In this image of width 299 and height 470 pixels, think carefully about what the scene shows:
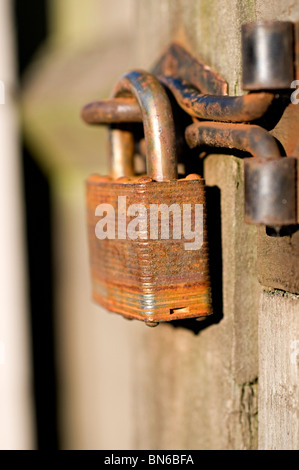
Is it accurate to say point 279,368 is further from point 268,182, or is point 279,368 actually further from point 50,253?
point 50,253

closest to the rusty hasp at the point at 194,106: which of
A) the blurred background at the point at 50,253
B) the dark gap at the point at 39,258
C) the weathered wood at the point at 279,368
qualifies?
the weathered wood at the point at 279,368

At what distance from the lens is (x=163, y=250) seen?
54 cm

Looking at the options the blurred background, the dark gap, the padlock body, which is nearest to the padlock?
the padlock body

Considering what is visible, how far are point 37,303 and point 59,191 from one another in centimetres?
30

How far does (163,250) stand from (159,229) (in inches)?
0.8

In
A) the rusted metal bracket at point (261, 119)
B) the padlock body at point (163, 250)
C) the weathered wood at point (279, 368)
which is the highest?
the rusted metal bracket at point (261, 119)

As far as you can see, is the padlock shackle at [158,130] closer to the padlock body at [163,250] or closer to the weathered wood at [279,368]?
the padlock body at [163,250]

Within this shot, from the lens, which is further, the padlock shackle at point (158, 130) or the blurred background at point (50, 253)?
the blurred background at point (50, 253)

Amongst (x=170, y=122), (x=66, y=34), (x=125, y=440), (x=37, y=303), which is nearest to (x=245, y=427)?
(x=170, y=122)

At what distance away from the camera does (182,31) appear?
0.65 m

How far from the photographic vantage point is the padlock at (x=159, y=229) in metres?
0.54

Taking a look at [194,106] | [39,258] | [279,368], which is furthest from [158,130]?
[39,258]

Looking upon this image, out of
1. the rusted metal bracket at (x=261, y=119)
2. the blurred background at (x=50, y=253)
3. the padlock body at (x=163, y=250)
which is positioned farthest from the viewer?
the blurred background at (x=50, y=253)

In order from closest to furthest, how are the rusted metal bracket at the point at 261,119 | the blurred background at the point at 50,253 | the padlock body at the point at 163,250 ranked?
the rusted metal bracket at the point at 261,119, the padlock body at the point at 163,250, the blurred background at the point at 50,253
